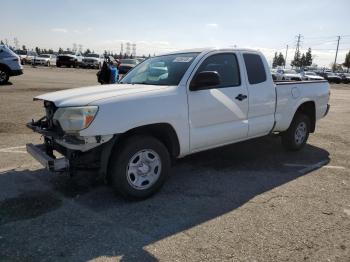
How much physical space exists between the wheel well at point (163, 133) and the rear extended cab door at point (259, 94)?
1507 mm

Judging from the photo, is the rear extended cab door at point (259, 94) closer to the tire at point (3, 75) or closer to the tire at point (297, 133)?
the tire at point (297, 133)

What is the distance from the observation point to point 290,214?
4309 mm

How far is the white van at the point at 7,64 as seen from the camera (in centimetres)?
1691

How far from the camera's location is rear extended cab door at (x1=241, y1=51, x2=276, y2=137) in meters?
5.77

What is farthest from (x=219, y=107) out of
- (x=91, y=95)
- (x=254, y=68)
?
(x=91, y=95)

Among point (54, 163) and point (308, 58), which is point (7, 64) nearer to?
point (54, 163)

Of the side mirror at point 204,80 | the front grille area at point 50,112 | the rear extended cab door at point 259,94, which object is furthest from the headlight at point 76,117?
the rear extended cab door at point 259,94

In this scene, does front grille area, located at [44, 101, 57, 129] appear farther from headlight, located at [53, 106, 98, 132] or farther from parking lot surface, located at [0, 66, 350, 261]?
parking lot surface, located at [0, 66, 350, 261]

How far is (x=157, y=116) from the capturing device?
14.5 feet

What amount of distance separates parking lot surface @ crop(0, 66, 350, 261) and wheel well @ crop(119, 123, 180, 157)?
0.60 m

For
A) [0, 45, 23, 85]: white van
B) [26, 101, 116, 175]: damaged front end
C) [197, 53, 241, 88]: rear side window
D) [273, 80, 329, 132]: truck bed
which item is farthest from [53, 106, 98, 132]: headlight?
[0, 45, 23, 85]: white van

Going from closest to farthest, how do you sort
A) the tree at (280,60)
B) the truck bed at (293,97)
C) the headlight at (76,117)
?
the headlight at (76,117) < the truck bed at (293,97) < the tree at (280,60)

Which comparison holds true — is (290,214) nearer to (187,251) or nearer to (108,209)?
(187,251)

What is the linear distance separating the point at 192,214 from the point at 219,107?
1620 mm
